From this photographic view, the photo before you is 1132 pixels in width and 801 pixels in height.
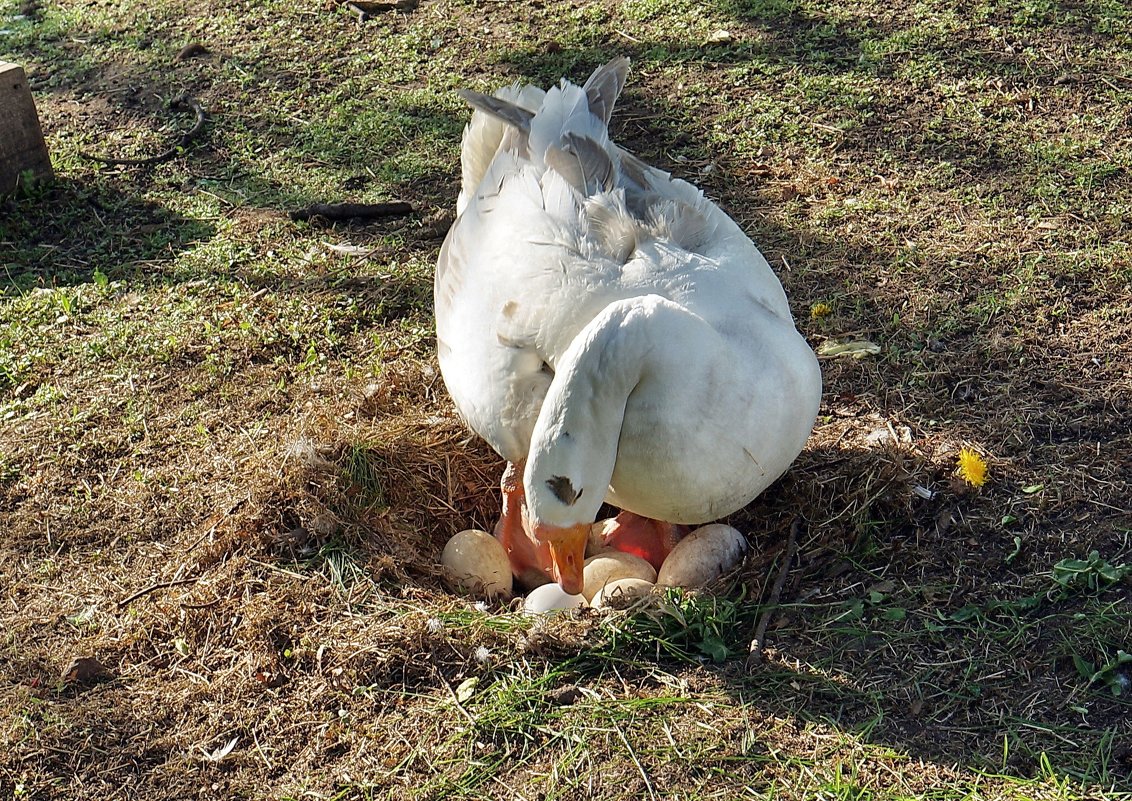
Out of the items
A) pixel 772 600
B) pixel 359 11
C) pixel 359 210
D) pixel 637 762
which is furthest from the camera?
pixel 359 11

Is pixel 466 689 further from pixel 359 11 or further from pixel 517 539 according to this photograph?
pixel 359 11

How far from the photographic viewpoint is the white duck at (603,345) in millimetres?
3607

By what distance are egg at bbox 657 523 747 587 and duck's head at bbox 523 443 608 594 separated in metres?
0.44

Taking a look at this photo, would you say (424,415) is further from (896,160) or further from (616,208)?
(896,160)

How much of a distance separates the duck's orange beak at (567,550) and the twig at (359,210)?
3.02 metres

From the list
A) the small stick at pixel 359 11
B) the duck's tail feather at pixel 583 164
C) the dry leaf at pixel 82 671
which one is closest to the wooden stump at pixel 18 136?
the small stick at pixel 359 11

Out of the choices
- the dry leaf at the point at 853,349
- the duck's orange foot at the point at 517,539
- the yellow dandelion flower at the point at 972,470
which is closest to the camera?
the yellow dandelion flower at the point at 972,470

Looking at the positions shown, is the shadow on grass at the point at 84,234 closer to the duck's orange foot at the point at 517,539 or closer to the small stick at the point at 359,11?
the small stick at the point at 359,11

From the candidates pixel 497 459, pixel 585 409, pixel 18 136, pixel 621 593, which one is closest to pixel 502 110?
pixel 497 459

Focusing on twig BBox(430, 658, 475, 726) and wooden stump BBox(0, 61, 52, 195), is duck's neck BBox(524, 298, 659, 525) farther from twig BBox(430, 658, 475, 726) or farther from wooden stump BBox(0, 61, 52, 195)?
wooden stump BBox(0, 61, 52, 195)

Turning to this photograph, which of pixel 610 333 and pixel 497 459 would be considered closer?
pixel 610 333

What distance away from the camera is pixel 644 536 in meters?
4.52

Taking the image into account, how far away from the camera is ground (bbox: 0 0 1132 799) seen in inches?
133

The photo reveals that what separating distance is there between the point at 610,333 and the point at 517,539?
120 cm
